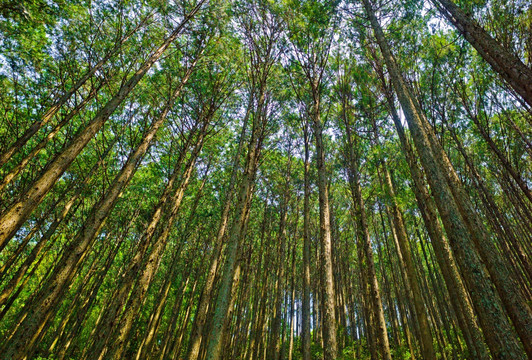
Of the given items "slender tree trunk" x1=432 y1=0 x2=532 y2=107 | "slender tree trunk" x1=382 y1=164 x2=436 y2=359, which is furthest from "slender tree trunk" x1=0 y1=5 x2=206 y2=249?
"slender tree trunk" x1=382 y1=164 x2=436 y2=359

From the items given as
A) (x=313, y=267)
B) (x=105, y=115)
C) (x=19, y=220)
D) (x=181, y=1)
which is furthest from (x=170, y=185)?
(x=313, y=267)

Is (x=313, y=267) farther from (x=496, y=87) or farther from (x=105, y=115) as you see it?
(x=105, y=115)

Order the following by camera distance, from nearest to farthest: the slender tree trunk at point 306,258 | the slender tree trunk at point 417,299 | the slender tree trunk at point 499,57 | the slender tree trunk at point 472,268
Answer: the slender tree trunk at point 472,268 < the slender tree trunk at point 499,57 < the slender tree trunk at point 417,299 < the slender tree trunk at point 306,258

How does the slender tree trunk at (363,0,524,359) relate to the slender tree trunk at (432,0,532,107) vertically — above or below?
below

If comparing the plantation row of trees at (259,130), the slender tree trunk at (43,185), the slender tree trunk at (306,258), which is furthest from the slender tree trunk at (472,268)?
the slender tree trunk at (43,185)

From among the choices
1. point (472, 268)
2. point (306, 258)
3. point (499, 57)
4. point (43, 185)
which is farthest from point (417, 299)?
point (43, 185)

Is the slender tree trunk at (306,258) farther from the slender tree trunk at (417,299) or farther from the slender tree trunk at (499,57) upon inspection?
the slender tree trunk at (499,57)

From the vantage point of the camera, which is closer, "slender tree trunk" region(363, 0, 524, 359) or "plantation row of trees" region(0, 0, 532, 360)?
"slender tree trunk" region(363, 0, 524, 359)

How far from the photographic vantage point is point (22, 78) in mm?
8820

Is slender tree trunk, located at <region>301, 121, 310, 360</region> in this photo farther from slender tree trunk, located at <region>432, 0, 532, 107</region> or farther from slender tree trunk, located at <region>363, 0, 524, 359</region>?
slender tree trunk, located at <region>432, 0, 532, 107</region>

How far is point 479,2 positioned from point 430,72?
2281mm

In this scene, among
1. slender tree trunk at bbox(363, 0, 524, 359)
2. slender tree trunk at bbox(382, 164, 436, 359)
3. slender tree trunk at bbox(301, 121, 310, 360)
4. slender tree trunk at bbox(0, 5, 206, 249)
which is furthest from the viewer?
slender tree trunk at bbox(301, 121, 310, 360)

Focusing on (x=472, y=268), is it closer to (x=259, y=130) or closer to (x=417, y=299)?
(x=417, y=299)

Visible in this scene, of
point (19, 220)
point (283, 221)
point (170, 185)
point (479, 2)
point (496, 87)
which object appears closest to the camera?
point (19, 220)
